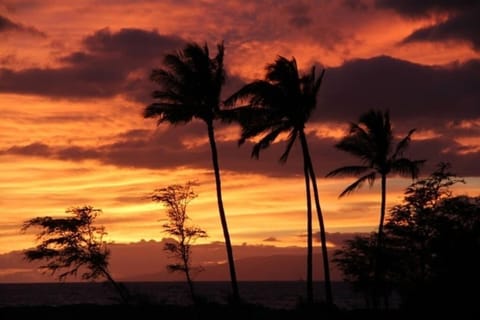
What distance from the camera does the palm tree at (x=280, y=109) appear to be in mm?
46562

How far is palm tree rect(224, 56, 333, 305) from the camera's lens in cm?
4656

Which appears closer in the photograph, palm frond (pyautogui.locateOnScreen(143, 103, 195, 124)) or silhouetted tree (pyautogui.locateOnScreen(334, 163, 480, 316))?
silhouetted tree (pyautogui.locateOnScreen(334, 163, 480, 316))

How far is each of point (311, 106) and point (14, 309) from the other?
21.0m

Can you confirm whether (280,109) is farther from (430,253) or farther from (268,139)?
(430,253)

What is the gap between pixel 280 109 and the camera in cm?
4659

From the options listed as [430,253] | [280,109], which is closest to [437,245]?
[430,253]

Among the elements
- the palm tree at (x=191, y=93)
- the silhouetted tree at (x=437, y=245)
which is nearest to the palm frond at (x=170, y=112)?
the palm tree at (x=191, y=93)

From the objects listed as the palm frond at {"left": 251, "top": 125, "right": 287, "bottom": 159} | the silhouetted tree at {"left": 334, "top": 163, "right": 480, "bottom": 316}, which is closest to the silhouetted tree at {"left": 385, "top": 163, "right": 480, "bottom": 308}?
the silhouetted tree at {"left": 334, "top": 163, "right": 480, "bottom": 316}

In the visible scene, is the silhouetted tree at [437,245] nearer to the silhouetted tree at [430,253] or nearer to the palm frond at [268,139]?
the silhouetted tree at [430,253]

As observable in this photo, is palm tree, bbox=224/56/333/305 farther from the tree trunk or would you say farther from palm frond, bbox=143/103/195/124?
the tree trunk

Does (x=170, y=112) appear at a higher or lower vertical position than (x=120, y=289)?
higher

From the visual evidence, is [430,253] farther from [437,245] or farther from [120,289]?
[120,289]

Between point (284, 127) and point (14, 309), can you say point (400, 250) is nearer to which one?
point (284, 127)

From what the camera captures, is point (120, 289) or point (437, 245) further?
point (120, 289)
